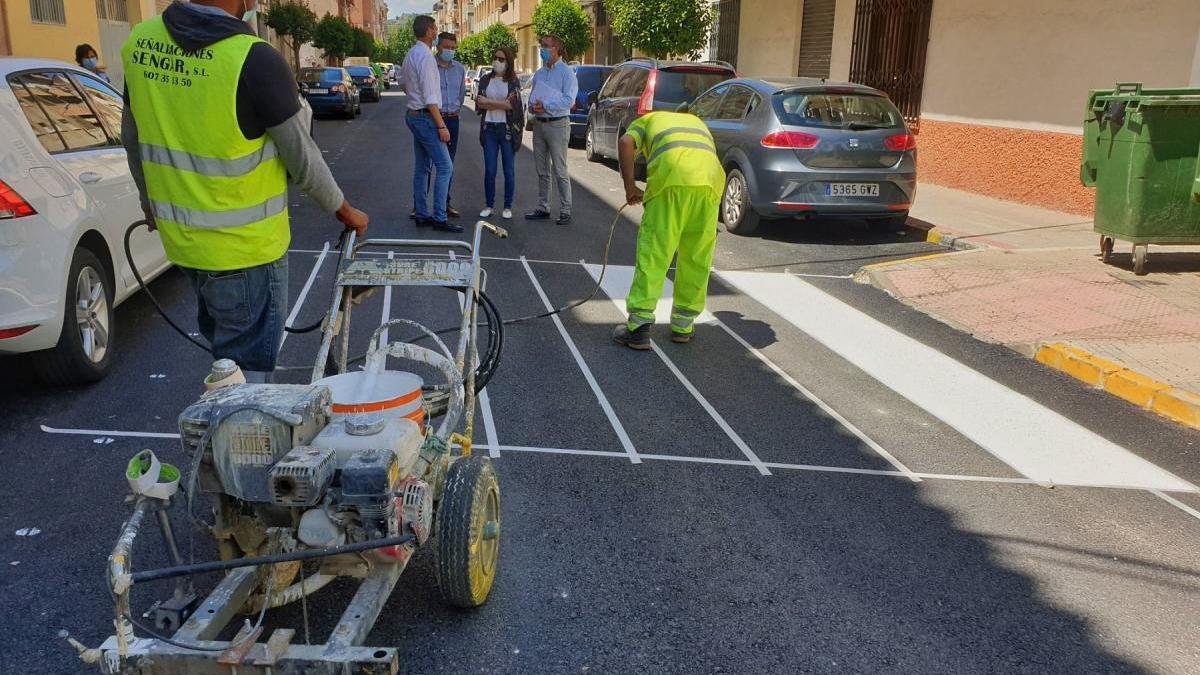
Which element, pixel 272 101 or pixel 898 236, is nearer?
pixel 272 101

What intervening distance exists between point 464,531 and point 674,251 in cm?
358

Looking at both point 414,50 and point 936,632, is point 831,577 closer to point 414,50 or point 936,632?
point 936,632

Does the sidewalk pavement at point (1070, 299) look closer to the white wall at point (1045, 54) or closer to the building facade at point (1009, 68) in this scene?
the building facade at point (1009, 68)

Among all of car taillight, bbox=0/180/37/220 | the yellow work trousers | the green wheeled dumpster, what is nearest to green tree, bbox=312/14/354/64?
the green wheeled dumpster

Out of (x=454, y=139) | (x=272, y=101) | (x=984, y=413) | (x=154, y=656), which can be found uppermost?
(x=272, y=101)

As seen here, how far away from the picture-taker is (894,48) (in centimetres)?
1556

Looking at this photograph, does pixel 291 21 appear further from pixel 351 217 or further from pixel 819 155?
pixel 351 217

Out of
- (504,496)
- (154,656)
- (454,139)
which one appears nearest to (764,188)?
(454,139)

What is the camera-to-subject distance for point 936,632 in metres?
3.18

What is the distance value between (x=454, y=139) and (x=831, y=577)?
294 inches

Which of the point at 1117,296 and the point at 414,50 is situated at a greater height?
the point at 414,50

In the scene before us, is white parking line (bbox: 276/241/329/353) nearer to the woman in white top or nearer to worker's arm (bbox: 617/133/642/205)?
the woman in white top

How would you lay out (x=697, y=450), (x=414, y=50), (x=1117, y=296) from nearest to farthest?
(x=697, y=450) → (x=1117, y=296) → (x=414, y=50)

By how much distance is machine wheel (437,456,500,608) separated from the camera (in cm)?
288
